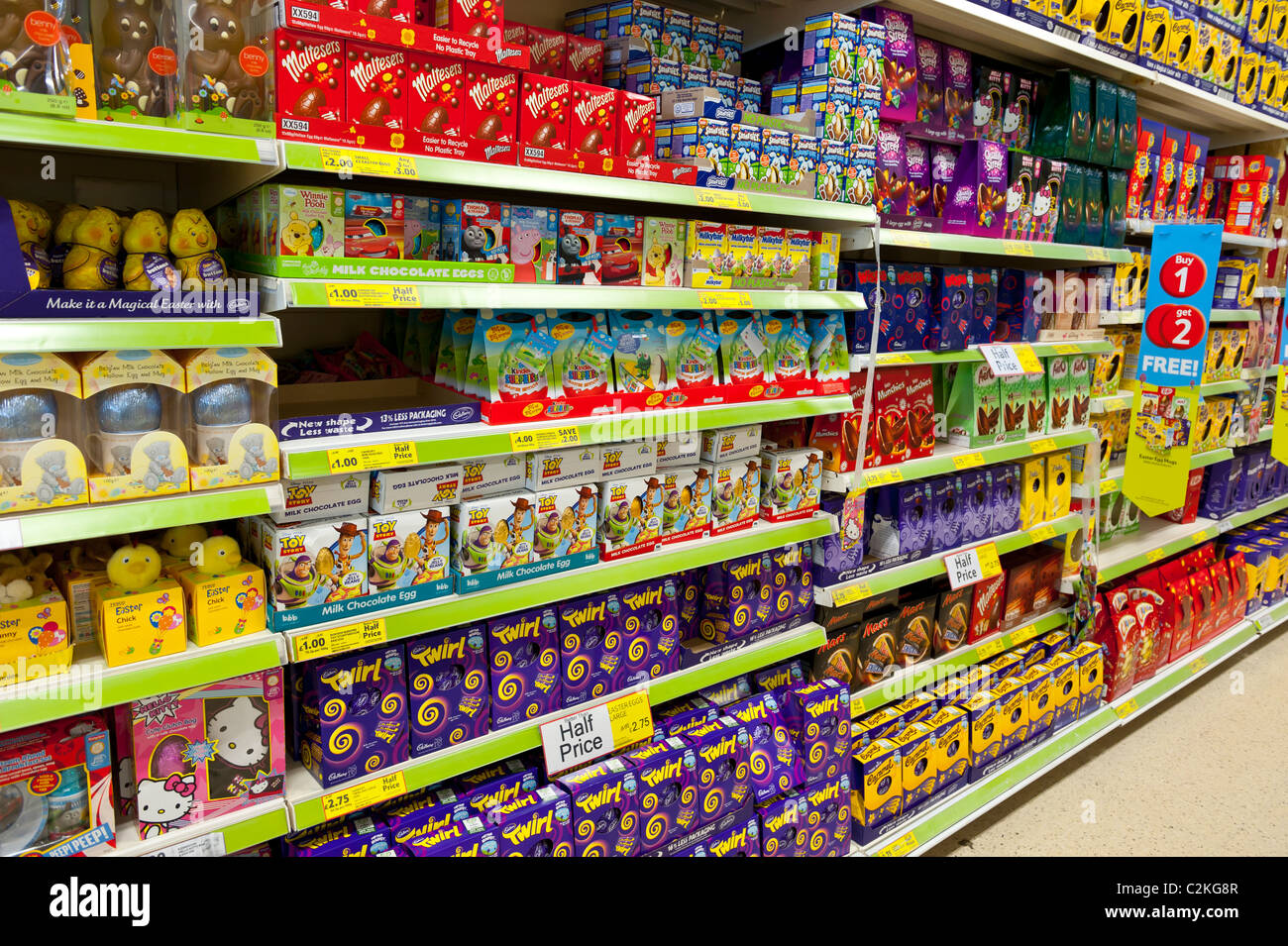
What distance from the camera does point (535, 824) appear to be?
1.86 m

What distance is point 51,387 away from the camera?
1312 mm

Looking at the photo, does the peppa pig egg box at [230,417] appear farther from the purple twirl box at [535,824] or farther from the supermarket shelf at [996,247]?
the supermarket shelf at [996,247]

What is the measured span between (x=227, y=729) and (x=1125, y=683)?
3.37 metres

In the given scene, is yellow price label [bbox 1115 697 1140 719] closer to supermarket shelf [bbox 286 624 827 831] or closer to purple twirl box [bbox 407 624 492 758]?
supermarket shelf [bbox 286 624 827 831]

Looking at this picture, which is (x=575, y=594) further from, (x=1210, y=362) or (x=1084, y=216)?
(x=1210, y=362)

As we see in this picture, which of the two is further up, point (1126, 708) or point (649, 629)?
point (649, 629)

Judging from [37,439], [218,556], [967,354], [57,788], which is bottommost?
[57,788]

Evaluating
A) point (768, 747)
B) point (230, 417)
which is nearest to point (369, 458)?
point (230, 417)

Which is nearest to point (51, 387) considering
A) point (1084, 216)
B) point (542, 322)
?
point (542, 322)

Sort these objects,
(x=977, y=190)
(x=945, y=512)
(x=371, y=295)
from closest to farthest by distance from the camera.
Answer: (x=371, y=295), (x=977, y=190), (x=945, y=512)

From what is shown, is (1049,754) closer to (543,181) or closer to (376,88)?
(543,181)

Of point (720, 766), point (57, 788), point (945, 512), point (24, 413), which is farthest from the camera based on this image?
point (945, 512)

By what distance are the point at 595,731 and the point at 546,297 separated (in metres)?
1.01

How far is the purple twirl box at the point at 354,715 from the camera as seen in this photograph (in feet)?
5.50
